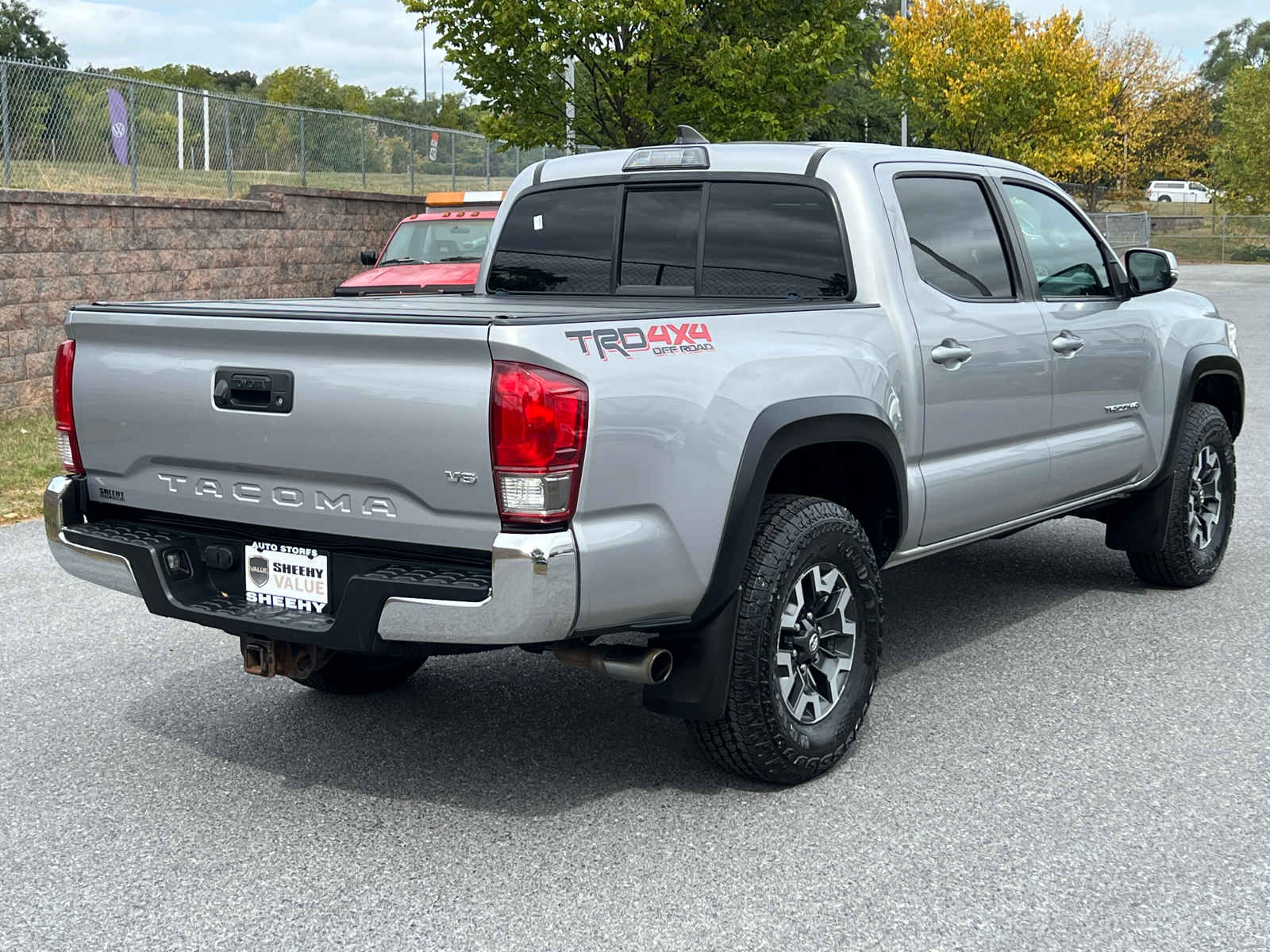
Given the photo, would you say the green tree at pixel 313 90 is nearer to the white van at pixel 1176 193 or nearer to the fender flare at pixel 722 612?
the white van at pixel 1176 193

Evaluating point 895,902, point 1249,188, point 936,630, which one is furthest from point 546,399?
point 1249,188

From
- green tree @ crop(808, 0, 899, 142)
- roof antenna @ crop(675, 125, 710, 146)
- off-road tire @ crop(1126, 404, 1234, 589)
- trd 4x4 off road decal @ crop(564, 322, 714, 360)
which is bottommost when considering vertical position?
off-road tire @ crop(1126, 404, 1234, 589)

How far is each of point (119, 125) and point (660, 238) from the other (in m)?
13.0

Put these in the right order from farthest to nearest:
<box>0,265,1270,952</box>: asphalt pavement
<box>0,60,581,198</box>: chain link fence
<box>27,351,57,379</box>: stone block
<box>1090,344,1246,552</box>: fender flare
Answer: <box>0,60,581,198</box>: chain link fence → <box>27,351,57,379</box>: stone block → <box>1090,344,1246,552</box>: fender flare → <box>0,265,1270,952</box>: asphalt pavement

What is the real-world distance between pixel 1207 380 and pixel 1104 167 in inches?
2203

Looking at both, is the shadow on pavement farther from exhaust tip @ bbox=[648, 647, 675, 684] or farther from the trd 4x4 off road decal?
the trd 4x4 off road decal

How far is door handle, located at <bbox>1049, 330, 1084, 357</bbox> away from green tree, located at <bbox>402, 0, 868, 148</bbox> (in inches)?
496

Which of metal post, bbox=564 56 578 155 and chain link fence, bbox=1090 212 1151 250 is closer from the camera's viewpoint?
metal post, bbox=564 56 578 155

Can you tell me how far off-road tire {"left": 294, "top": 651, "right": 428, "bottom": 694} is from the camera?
498 cm

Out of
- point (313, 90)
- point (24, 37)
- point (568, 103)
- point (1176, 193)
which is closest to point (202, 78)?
point (313, 90)

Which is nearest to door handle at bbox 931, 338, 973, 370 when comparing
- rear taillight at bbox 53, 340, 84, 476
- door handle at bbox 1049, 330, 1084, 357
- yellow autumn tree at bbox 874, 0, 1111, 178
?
door handle at bbox 1049, 330, 1084, 357

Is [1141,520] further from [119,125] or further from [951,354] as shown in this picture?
[119,125]

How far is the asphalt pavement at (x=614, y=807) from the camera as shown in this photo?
11.1 ft

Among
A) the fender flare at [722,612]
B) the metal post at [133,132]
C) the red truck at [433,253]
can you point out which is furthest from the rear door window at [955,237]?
the metal post at [133,132]
